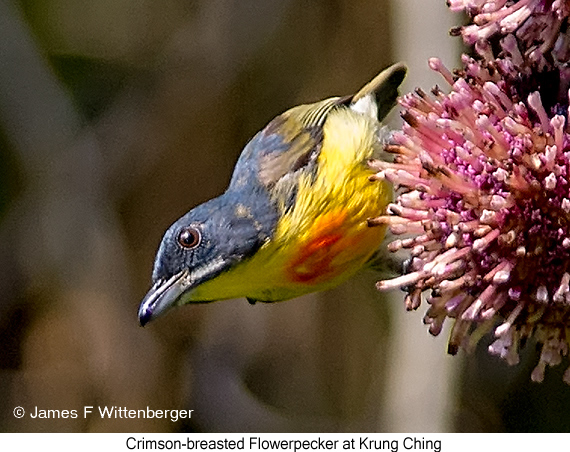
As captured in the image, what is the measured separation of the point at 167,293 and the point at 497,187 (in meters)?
0.41

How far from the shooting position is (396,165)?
57cm

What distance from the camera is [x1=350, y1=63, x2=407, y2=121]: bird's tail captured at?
87cm

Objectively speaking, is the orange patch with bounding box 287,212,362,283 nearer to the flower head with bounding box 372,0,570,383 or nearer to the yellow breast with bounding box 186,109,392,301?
the yellow breast with bounding box 186,109,392,301

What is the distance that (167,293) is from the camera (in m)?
0.82

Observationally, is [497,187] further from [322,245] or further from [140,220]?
[140,220]

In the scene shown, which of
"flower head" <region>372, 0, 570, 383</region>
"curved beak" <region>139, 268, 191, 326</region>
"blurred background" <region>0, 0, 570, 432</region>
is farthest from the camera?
"blurred background" <region>0, 0, 570, 432</region>

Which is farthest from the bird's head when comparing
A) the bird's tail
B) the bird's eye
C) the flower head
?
the flower head

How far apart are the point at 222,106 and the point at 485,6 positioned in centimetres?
67

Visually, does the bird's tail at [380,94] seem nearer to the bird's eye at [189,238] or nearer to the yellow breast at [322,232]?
the yellow breast at [322,232]

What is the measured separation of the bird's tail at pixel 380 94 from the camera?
2.87 ft

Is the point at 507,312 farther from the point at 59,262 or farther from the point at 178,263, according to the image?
the point at 59,262

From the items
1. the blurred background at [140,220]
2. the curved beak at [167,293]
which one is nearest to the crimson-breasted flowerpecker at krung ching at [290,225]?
the curved beak at [167,293]

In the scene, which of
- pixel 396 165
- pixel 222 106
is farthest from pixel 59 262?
pixel 396 165

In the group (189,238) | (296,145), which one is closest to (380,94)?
(296,145)
